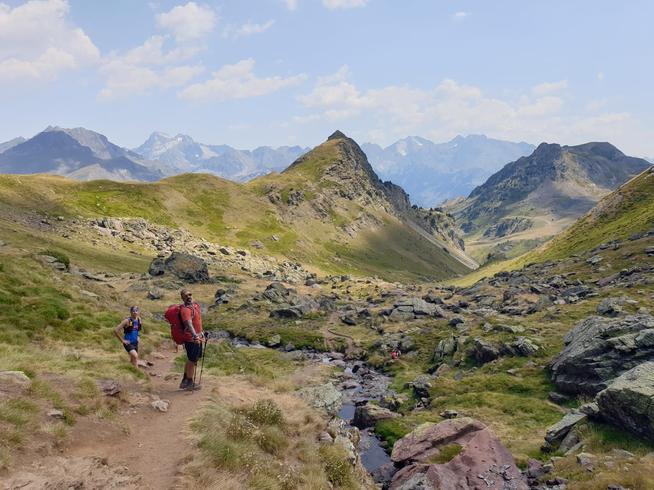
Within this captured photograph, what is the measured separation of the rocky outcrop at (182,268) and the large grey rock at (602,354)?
251 feet

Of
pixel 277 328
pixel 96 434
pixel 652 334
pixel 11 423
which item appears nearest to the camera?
pixel 11 423

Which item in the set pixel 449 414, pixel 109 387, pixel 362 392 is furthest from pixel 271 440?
pixel 362 392

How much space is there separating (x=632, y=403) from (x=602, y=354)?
13453 millimetres

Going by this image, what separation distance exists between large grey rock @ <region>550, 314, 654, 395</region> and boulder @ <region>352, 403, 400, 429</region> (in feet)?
50.0

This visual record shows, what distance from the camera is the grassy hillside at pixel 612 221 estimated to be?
414 ft

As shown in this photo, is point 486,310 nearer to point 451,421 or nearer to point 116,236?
point 451,421

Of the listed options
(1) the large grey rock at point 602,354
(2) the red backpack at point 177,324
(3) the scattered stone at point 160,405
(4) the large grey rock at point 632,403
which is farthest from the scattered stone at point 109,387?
(1) the large grey rock at point 602,354

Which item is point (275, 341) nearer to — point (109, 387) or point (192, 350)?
point (192, 350)

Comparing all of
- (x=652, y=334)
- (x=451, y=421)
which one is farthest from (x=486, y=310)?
(x=451, y=421)

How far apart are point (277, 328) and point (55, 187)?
135m

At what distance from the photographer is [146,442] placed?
1570 centimetres

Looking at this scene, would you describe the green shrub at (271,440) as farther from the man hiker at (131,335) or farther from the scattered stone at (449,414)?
the scattered stone at (449,414)

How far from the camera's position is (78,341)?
27.0m

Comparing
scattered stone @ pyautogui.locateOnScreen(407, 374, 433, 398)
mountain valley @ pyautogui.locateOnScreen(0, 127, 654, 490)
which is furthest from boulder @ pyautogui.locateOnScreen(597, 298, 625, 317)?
scattered stone @ pyautogui.locateOnScreen(407, 374, 433, 398)
